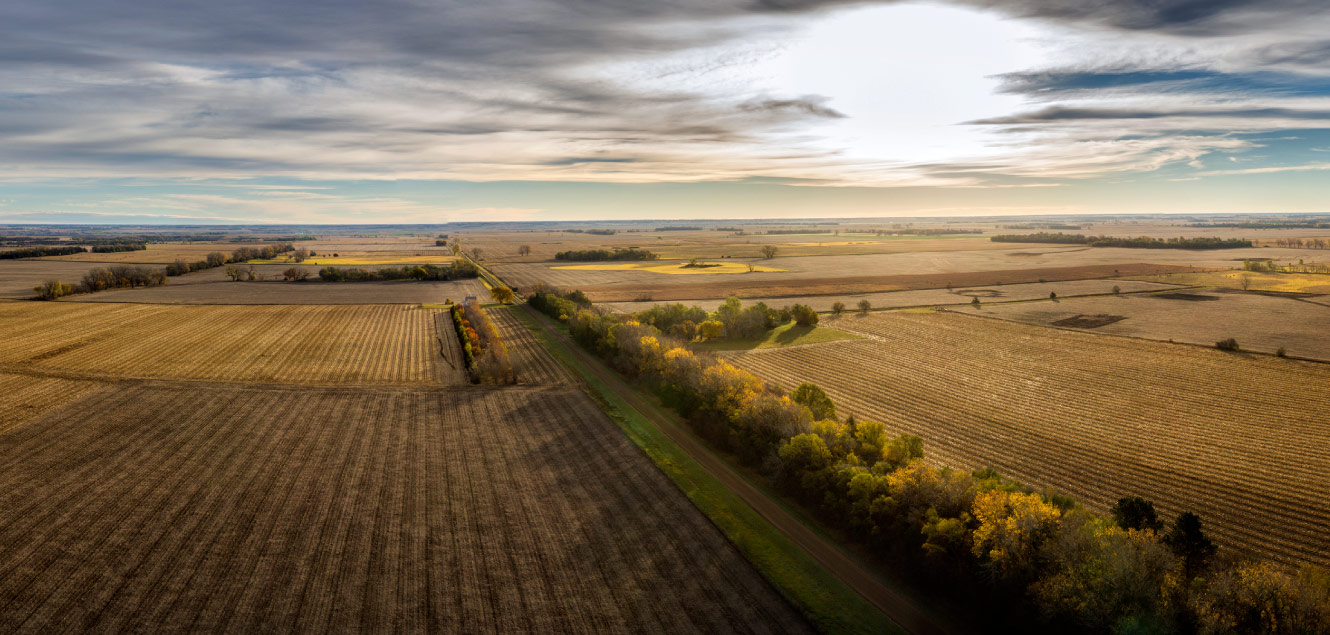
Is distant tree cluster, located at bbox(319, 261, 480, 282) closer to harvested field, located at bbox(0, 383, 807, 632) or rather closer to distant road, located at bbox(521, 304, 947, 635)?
harvested field, located at bbox(0, 383, 807, 632)

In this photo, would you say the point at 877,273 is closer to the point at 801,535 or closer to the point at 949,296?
the point at 949,296

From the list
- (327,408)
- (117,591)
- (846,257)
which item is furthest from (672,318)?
(846,257)

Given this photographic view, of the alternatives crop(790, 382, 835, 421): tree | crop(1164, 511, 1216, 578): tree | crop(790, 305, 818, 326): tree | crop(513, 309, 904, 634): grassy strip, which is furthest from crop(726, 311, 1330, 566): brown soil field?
crop(513, 309, 904, 634): grassy strip

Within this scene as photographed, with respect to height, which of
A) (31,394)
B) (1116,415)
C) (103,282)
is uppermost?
(103,282)

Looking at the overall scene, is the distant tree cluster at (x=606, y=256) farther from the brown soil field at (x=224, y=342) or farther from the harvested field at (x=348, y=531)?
the harvested field at (x=348, y=531)

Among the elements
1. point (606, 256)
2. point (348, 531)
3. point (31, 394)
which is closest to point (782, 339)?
point (348, 531)

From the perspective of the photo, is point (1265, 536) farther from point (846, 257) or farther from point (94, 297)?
point (846, 257)
